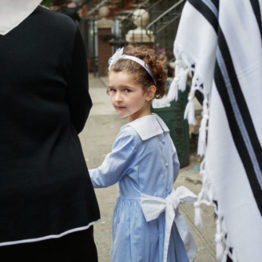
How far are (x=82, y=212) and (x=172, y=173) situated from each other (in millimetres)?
899

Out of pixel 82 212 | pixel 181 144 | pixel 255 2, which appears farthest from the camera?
pixel 181 144

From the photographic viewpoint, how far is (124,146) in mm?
2645

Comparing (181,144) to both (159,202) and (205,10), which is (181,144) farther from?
(205,10)

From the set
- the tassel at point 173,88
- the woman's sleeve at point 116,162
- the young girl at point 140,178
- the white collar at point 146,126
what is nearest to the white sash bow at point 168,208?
the young girl at point 140,178

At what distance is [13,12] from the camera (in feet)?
6.21

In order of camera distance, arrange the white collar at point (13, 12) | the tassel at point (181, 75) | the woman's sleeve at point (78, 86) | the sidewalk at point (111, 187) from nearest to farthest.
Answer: the tassel at point (181, 75), the white collar at point (13, 12), the woman's sleeve at point (78, 86), the sidewalk at point (111, 187)

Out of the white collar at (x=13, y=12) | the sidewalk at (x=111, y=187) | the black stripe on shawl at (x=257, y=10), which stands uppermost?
the white collar at (x=13, y=12)

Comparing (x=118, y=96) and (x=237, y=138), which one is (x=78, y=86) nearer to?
(x=118, y=96)

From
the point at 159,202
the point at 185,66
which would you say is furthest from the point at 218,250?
the point at 159,202

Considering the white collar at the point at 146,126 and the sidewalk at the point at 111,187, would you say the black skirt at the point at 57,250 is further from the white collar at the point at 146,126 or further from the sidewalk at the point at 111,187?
the sidewalk at the point at 111,187

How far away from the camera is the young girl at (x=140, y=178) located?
2.65m

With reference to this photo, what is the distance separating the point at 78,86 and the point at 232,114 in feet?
2.96

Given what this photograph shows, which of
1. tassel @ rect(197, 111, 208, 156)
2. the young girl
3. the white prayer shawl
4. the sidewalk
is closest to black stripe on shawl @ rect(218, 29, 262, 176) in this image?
the white prayer shawl

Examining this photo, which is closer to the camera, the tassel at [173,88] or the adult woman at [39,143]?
the tassel at [173,88]
